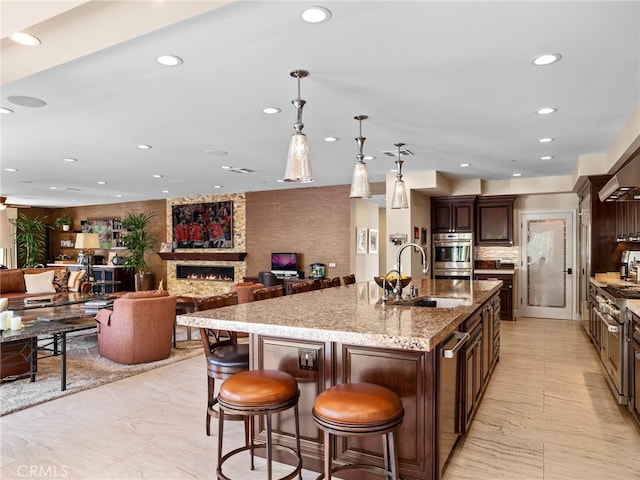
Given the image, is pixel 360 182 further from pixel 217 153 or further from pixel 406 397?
pixel 217 153

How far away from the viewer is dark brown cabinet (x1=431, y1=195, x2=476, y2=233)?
8.16 m

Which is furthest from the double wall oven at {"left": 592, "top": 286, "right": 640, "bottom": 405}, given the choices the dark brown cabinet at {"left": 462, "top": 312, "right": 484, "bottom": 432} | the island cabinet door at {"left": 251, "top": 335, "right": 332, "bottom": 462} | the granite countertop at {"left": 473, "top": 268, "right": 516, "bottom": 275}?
the granite countertop at {"left": 473, "top": 268, "right": 516, "bottom": 275}

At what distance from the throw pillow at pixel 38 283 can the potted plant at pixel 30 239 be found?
5.81m

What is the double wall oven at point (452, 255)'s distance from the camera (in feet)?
27.2

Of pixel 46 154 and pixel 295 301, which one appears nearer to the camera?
Answer: pixel 295 301

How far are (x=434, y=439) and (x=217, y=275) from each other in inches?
354

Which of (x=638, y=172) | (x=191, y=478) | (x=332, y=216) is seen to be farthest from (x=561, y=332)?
(x=191, y=478)

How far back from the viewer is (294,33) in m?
2.48

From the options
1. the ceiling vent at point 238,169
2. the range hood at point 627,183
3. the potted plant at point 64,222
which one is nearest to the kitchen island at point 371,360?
the range hood at point 627,183

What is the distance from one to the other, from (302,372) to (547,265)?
23.6 ft

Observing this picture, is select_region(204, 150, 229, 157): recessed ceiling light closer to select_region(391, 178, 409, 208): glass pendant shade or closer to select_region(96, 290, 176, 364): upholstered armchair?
select_region(96, 290, 176, 364): upholstered armchair

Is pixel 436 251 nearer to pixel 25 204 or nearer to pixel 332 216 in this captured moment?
pixel 332 216

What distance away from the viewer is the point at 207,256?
10.7m

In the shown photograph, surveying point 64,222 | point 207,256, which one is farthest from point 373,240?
point 64,222
